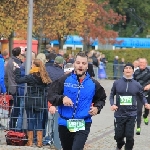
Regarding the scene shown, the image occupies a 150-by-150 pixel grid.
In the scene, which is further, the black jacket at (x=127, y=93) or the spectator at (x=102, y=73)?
the spectator at (x=102, y=73)

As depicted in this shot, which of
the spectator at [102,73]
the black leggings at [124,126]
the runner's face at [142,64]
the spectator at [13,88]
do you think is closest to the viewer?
the black leggings at [124,126]

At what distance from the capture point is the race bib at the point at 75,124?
8.22 meters

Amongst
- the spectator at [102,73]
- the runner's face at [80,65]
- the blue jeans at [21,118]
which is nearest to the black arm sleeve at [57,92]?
the runner's face at [80,65]

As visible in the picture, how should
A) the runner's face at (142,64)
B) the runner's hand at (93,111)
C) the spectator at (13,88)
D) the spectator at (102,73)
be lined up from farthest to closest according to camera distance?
the spectator at (102,73), the runner's face at (142,64), the spectator at (13,88), the runner's hand at (93,111)

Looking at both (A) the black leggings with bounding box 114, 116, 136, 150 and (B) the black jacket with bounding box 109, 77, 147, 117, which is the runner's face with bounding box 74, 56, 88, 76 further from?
(B) the black jacket with bounding box 109, 77, 147, 117

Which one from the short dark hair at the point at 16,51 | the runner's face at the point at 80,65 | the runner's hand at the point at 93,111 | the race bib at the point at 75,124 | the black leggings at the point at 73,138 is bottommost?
the black leggings at the point at 73,138

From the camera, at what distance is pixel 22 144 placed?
12391mm

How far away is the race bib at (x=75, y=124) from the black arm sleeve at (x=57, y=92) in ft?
0.86

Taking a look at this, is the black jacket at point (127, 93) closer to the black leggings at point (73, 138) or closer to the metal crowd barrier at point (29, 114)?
the metal crowd barrier at point (29, 114)

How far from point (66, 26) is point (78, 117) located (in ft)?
95.0

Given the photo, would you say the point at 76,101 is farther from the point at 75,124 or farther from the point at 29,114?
the point at 29,114

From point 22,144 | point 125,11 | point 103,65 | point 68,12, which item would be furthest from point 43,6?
point 125,11

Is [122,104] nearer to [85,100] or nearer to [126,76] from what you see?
[126,76]

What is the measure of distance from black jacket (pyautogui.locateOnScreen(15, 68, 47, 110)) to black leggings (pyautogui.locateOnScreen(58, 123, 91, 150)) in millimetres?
3646
